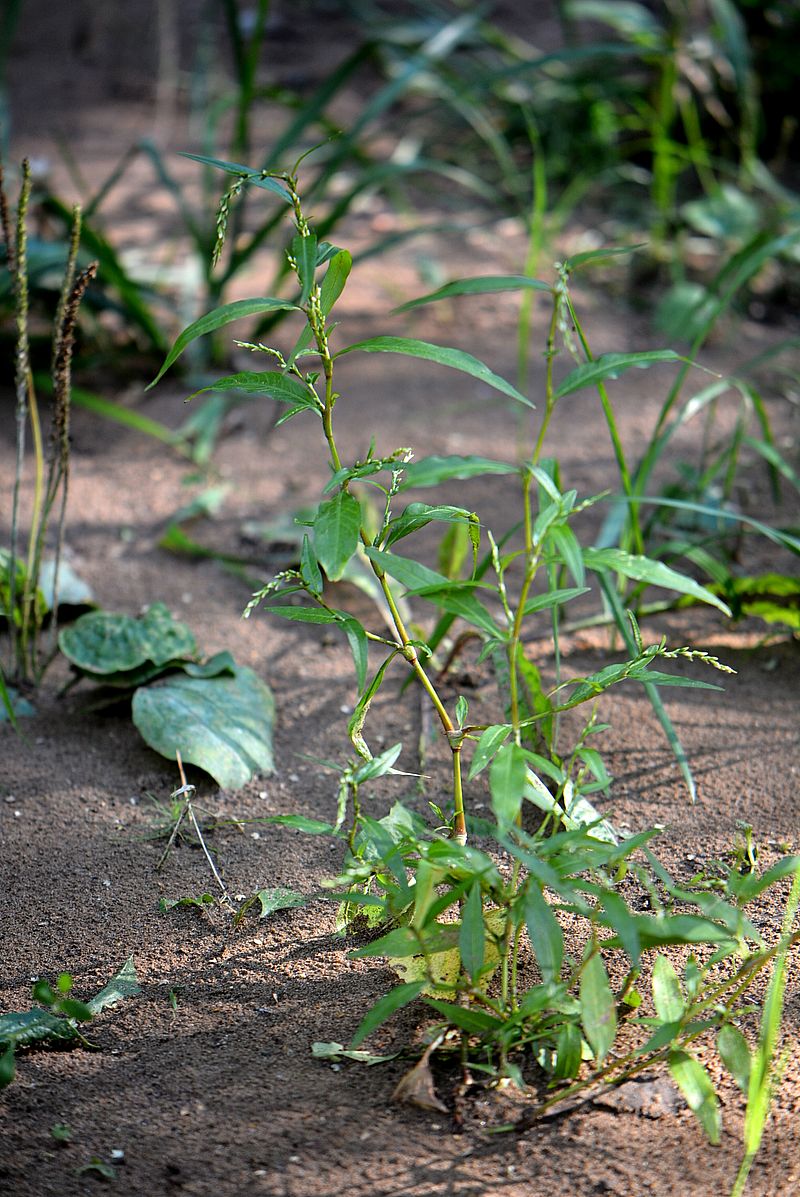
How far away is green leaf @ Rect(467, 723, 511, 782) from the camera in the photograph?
109cm

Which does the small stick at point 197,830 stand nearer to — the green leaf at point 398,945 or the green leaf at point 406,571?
the green leaf at point 398,945

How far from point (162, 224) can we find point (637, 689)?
2416mm

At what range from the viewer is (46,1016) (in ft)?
4.04

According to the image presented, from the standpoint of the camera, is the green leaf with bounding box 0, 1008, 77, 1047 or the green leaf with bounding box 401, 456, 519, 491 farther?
the green leaf with bounding box 0, 1008, 77, 1047

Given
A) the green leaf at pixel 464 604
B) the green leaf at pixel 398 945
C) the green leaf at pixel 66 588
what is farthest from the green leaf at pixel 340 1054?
the green leaf at pixel 66 588

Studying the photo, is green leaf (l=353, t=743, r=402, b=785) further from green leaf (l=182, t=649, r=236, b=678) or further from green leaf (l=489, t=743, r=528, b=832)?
green leaf (l=182, t=649, r=236, b=678)

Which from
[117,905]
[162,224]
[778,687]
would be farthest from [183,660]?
[162,224]

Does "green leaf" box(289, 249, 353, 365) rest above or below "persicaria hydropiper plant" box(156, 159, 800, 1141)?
above

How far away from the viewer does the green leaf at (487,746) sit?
3.59 feet

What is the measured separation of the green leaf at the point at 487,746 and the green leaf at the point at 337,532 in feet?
0.71

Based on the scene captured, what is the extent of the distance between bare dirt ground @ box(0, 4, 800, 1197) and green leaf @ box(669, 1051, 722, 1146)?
5 cm

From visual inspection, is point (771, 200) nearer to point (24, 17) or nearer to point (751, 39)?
point (751, 39)

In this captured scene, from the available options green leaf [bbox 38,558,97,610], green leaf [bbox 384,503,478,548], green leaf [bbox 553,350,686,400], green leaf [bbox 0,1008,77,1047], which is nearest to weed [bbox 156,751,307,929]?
green leaf [bbox 0,1008,77,1047]

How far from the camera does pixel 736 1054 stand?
111 centimetres
